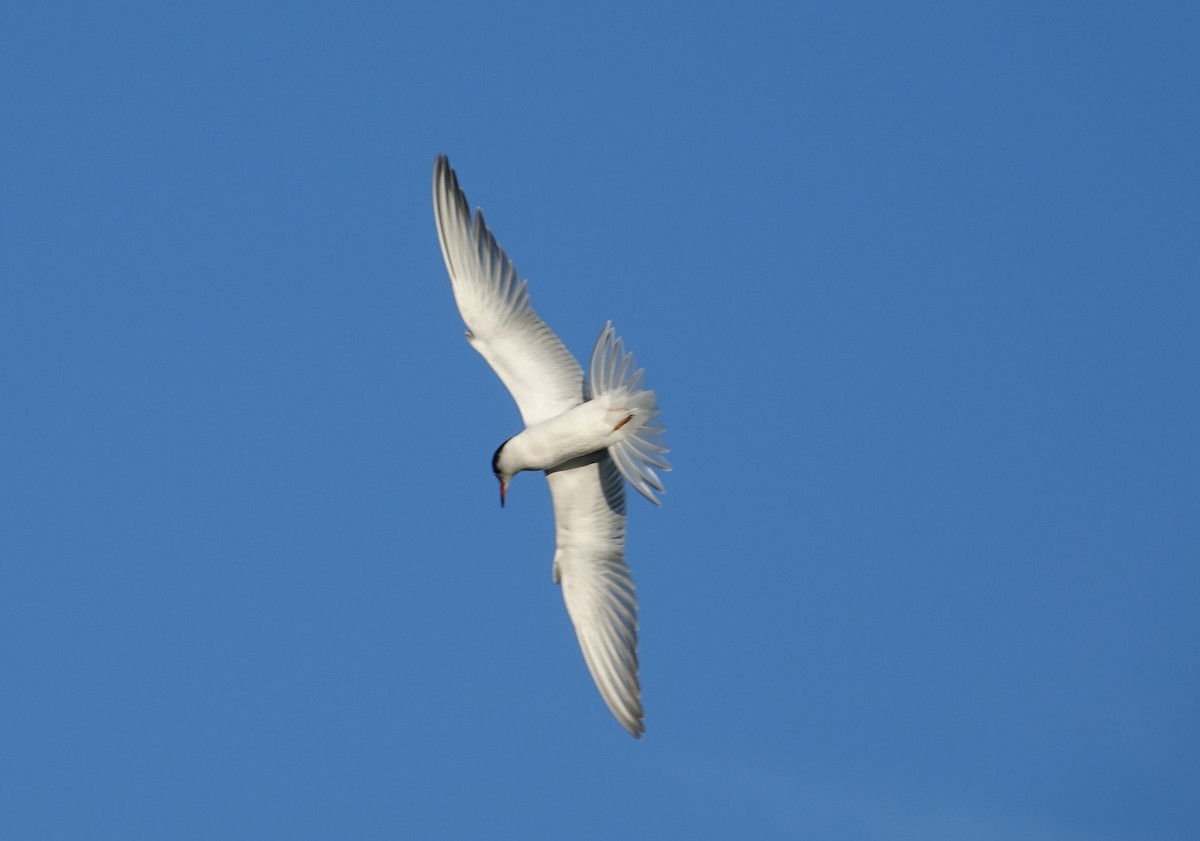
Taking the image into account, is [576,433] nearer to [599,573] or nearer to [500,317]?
[500,317]

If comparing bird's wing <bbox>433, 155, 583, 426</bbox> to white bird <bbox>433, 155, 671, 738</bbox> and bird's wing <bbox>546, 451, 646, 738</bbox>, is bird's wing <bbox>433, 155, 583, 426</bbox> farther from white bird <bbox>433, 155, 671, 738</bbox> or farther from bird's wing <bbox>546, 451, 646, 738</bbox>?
bird's wing <bbox>546, 451, 646, 738</bbox>

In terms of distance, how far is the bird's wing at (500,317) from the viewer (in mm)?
12211

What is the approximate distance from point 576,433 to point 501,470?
0.95 m

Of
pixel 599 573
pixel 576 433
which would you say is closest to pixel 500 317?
pixel 576 433

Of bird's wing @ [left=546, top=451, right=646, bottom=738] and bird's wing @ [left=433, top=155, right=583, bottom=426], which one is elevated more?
bird's wing @ [left=433, top=155, right=583, bottom=426]

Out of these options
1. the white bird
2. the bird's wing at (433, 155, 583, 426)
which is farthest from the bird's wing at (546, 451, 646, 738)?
the bird's wing at (433, 155, 583, 426)

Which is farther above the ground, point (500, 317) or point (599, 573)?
point (500, 317)

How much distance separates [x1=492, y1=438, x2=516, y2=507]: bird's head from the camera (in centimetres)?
1258

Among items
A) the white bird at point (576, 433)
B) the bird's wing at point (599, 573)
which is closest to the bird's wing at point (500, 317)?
the white bird at point (576, 433)

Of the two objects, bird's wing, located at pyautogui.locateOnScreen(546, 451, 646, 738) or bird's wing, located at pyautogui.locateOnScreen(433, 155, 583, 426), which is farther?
bird's wing, located at pyautogui.locateOnScreen(546, 451, 646, 738)

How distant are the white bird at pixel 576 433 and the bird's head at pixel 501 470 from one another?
0.4 inches

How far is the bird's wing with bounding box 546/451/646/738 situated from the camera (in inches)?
498

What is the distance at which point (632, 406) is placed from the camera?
11.8 metres

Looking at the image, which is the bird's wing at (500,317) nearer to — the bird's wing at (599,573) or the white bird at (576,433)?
the white bird at (576,433)
